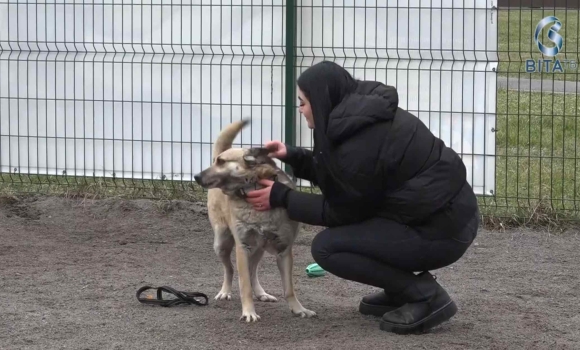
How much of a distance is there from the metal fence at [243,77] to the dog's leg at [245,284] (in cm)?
292

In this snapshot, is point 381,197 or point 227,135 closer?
point 381,197

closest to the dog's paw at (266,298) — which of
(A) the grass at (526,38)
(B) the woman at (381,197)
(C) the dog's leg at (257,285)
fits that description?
(C) the dog's leg at (257,285)

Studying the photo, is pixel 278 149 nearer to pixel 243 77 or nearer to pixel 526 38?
pixel 243 77

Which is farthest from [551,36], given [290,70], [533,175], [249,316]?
[249,316]

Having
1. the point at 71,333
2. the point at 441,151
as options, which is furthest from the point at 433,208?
A: the point at 71,333

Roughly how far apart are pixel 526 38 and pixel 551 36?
26 centimetres

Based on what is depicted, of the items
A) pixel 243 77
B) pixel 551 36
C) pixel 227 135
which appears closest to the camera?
pixel 227 135

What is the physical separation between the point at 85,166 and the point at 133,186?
527mm

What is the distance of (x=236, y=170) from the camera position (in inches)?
210

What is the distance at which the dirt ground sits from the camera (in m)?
5.04

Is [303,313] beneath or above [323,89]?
beneath

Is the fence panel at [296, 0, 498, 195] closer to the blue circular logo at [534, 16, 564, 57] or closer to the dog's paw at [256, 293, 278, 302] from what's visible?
the blue circular logo at [534, 16, 564, 57]

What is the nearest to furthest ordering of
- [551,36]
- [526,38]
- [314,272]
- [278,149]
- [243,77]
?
[278,149] → [314,272] → [551,36] → [526,38] → [243,77]

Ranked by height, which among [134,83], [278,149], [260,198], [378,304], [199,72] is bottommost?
[378,304]
